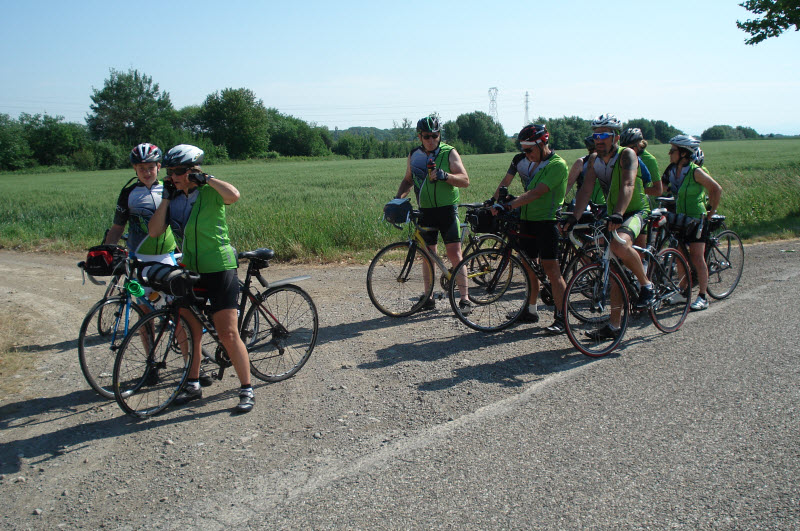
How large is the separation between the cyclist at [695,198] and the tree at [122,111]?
92.0 meters

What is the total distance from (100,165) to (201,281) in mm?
77391

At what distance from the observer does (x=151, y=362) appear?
164 inches

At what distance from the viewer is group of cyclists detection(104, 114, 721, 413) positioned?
4121 mm

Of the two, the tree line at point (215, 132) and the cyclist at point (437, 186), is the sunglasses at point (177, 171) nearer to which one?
the cyclist at point (437, 186)

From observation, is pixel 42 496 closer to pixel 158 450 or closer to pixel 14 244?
pixel 158 450

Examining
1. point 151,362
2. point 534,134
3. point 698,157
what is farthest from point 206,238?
point 698,157

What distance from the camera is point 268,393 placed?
180 inches

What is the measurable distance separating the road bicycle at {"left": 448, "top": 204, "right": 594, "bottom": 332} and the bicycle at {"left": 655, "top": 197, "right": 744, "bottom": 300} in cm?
143

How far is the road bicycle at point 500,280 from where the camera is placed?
6012mm

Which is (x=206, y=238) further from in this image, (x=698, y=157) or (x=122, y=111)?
(x=122, y=111)

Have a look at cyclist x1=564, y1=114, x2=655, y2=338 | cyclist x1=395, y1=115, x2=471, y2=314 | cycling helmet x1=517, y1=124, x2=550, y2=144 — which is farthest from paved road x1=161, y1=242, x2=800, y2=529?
cycling helmet x1=517, y1=124, x2=550, y2=144

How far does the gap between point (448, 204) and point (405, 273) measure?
3.11 ft

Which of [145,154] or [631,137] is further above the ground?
[631,137]

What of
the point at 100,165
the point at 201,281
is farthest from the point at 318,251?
the point at 100,165
